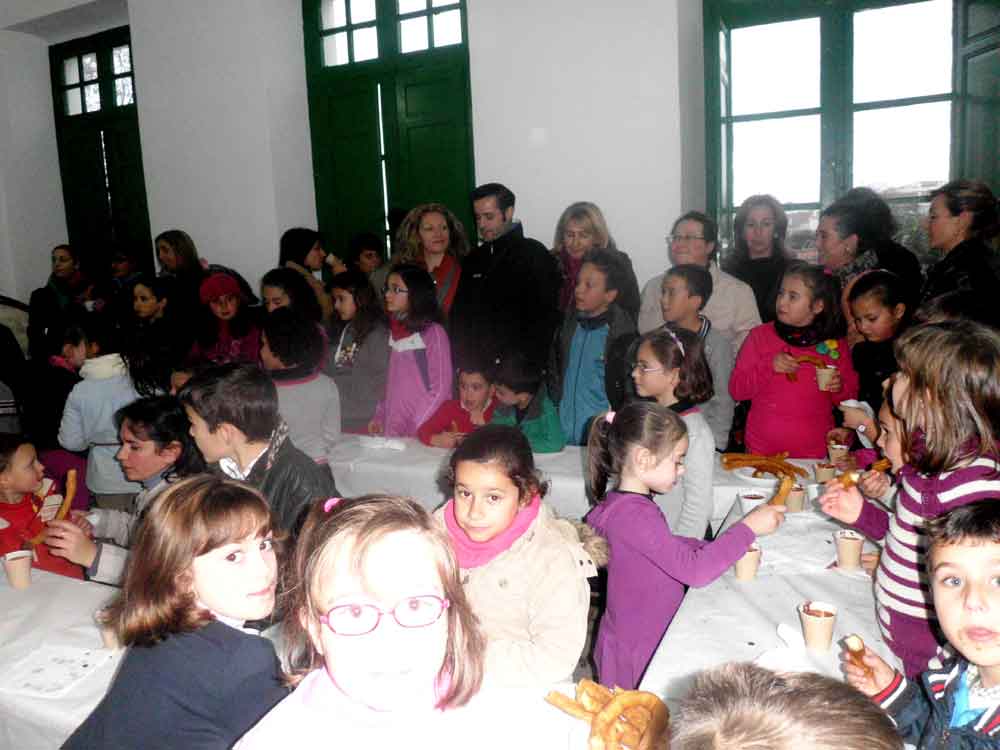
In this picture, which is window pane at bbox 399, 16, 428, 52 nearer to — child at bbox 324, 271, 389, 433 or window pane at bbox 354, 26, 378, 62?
window pane at bbox 354, 26, 378, 62

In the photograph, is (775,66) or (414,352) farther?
(775,66)

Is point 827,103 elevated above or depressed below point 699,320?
above

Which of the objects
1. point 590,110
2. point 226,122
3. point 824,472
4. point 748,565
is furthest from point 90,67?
point 748,565

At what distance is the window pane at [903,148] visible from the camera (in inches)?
201

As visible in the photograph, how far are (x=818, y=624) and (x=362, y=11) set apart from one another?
6.28m

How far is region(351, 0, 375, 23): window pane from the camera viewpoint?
6438 mm

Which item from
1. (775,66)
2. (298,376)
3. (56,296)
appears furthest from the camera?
(56,296)

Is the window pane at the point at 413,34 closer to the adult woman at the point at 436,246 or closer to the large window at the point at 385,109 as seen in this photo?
the large window at the point at 385,109

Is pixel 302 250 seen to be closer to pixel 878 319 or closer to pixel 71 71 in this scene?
pixel 878 319

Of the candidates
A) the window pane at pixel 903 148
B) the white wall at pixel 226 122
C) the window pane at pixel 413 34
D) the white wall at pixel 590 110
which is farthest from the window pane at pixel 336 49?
the window pane at pixel 903 148

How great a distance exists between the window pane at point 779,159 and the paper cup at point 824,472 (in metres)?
3.28

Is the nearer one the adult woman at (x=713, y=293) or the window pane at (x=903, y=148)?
the adult woman at (x=713, y=293)

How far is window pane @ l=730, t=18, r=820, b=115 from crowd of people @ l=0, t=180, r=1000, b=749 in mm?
1394

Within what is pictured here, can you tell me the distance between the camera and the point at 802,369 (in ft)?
11.5
